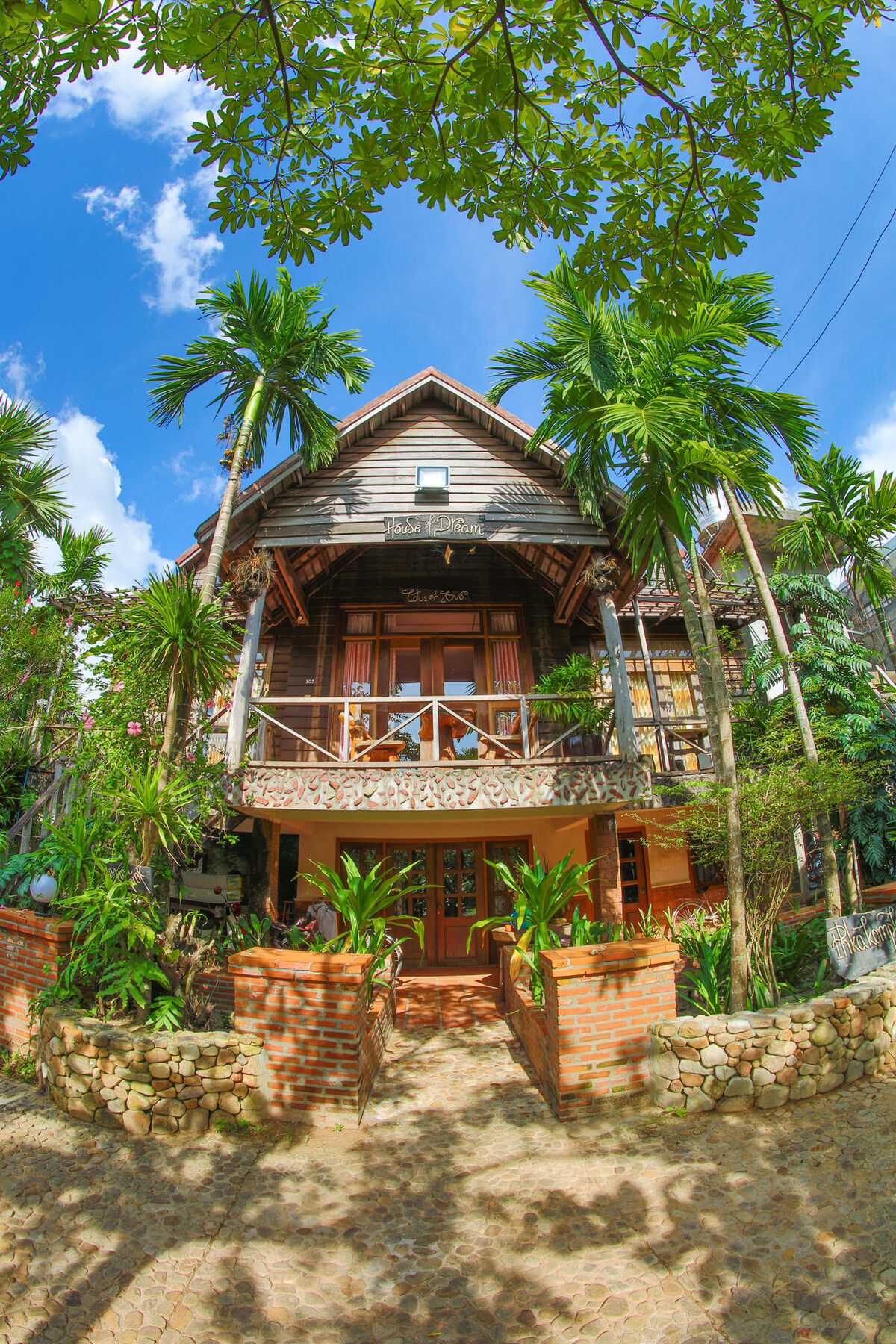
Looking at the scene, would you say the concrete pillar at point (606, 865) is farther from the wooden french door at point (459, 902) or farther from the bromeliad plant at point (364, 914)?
the bromeliad plant at point (364, 914)

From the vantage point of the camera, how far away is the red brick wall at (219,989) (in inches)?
262

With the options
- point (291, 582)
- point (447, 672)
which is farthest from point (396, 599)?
point (291, 582)

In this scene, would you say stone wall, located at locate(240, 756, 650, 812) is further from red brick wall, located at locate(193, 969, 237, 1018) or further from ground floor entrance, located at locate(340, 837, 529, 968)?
ground floor entrance, located at locate(340, 837, 529, 968)

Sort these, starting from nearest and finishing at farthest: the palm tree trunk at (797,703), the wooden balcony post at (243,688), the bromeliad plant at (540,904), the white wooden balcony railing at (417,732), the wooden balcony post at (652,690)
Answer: the bromeliad plant at (540,904) → the palm tree trunk at (797,703) → the wooden balcony post at (243,688) → the white wooden balcony railing at (417,732) → the wooden balcony post at (652,690)

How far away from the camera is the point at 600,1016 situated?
15.5 feet

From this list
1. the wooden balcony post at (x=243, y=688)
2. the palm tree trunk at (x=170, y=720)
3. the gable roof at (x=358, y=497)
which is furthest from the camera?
the gable roof at (x=358, y=497)

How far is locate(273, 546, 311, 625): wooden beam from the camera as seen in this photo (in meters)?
9.04

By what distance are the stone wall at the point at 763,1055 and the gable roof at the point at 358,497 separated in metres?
5.76

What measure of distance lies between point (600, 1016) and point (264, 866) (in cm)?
551

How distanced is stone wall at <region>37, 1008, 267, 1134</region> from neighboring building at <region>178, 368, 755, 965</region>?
293 cm

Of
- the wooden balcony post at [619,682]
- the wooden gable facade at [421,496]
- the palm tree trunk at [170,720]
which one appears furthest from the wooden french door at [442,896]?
the palm tree trunk at [170,720]

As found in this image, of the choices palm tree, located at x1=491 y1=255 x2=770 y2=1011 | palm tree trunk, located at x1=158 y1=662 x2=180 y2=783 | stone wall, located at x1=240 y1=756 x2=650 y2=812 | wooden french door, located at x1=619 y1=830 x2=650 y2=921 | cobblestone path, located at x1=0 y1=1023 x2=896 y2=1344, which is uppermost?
palm tree, located at x1=491 y1=255 x2=770 y2=1011

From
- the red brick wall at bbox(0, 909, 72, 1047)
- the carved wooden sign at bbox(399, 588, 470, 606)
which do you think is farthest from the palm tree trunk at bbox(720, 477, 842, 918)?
the red brick wall at bbox(0, 909, 72, 1047)

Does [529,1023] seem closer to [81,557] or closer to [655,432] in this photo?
[655,432]
